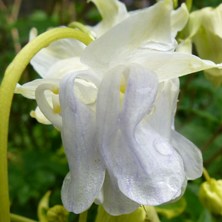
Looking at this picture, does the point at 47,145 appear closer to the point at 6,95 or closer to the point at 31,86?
the point at 31,86

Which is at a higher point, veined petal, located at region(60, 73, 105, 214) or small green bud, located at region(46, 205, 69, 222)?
veined petal, located at region(60, 73, 105, 214)

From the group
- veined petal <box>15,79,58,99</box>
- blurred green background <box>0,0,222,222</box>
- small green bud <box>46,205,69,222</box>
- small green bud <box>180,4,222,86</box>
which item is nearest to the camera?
veined petal <box>15,79,58,99</box>

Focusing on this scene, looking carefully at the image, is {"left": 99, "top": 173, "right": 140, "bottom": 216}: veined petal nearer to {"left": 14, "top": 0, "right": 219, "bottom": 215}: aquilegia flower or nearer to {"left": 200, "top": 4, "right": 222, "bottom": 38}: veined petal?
{"left": 14, "top": 0, "right": 219, "bottom": 215}: aquilegia flower

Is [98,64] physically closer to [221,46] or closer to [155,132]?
[155,132]

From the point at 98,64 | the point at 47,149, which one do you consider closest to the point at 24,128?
the point at 47,149

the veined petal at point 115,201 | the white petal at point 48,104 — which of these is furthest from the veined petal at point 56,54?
the veined petal at point 115,201

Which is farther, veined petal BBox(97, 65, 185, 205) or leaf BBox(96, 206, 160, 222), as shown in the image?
leaf BBox(96, 206, 160, 222)

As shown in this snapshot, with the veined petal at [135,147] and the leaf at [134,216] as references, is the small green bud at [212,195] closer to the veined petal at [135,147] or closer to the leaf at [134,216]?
the leaf at [134,216]

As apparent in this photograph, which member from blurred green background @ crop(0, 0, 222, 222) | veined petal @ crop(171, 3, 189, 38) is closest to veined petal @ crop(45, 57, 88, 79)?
veined petal @ crop(171, 3, 189, 38)
